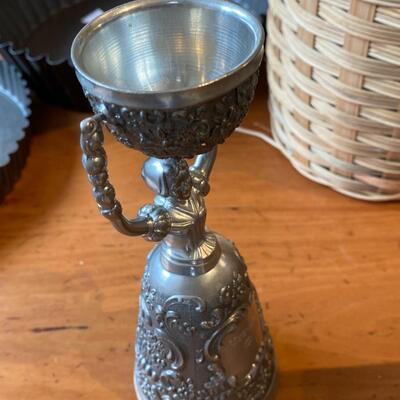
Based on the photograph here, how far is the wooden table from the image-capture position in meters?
0.52

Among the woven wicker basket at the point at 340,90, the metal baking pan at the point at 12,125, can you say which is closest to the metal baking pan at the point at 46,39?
the metal baking pan at the point at 12,125

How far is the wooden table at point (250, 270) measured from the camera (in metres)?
0.52

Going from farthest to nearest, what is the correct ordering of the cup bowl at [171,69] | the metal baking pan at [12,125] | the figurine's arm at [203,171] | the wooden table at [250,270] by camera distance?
the metal baking pan at [12,125], the wooden table at [250,270], the figurine's arm at [203,171], the cup bowl at [171,69]

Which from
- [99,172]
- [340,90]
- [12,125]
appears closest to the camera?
[99,172]

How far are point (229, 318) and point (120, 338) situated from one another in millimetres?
155

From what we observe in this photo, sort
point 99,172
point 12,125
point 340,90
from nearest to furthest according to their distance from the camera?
point 99,172 → point 340,90 → point 12,125

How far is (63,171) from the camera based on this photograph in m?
0.70

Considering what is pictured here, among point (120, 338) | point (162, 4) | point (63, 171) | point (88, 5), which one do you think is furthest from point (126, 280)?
point (88, 5)

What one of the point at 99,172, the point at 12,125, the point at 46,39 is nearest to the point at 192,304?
the point at 99,172

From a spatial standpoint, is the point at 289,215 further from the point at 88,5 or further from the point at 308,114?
the point at 88,5

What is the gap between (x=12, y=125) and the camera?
28.4 inches

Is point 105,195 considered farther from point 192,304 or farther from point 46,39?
point 46,39

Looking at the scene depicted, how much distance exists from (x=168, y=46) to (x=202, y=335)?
208mm

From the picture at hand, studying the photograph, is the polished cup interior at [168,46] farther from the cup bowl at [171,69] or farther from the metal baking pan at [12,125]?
the metal baking pan at [12,125]
